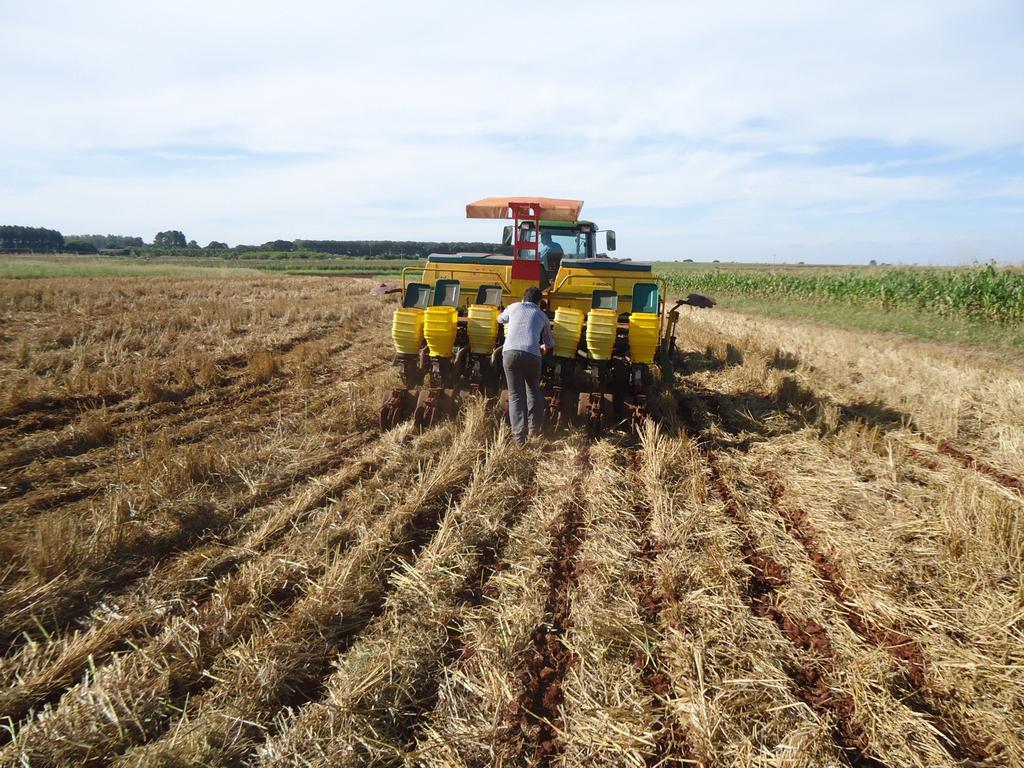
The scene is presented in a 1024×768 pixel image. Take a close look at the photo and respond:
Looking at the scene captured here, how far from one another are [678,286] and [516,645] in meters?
35.1

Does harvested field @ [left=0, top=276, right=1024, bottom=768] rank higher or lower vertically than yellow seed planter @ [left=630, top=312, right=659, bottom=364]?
lower

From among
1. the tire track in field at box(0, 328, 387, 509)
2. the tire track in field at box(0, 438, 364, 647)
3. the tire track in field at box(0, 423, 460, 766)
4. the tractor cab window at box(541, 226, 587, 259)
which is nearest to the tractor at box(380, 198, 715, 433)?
the tire track in field at box(0, 328, 387, 509)

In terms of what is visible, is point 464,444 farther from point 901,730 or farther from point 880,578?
point 901,730

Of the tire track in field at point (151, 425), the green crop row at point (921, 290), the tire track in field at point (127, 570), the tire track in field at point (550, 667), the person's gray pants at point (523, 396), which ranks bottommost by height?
the tire track in field at point (550, 667)

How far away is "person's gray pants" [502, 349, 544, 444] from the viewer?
6160 mm

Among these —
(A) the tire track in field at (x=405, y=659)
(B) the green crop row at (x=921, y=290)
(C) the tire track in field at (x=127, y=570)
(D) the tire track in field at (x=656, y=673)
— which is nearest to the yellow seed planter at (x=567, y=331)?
(A) the tire track in field at (x=405, y=659)

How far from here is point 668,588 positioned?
143 inches

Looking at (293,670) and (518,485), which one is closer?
(293,670)

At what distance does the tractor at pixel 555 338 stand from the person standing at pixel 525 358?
456 mm

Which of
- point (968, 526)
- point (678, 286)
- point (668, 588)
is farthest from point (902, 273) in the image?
point (668, 588)

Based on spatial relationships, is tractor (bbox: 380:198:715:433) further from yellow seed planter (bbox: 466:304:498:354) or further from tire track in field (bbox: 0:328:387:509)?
tire track in field (bbox: 0:328:387:509)

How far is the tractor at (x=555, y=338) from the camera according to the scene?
6648mm

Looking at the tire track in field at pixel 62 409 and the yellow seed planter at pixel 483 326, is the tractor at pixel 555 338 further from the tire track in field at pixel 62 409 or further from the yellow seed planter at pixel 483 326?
the tire track in field at pixel 62 409

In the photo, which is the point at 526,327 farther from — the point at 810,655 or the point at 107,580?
the point at 107,580
